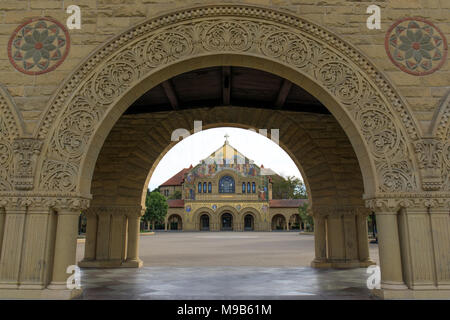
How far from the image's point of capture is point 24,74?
545 centimetres

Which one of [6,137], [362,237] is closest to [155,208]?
[362,237]

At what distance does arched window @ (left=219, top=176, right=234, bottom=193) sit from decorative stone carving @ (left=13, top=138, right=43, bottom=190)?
4381 centimetres

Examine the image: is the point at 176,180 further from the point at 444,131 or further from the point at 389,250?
the point at 444,131

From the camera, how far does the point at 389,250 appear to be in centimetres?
503

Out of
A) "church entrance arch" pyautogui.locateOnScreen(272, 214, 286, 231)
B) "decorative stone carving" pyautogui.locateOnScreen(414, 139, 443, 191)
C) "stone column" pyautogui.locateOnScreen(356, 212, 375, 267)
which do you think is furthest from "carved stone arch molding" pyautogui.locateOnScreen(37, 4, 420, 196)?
"church entrance arch" pyautogui.locateOnScreen(272, 214, 286, 231)

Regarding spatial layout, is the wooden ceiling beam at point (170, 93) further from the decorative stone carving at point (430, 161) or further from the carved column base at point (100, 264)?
the decorative stone carving at point (430, 161)

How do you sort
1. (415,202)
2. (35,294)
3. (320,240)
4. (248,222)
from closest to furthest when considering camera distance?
(35,294)
(415,202)
(320,240)
(248,222)

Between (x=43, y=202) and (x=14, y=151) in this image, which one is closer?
(x=43, y=202)

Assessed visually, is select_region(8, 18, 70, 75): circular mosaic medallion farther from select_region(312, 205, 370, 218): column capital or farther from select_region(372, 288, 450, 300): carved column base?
select_region(312, 205, 370, 218): column capital

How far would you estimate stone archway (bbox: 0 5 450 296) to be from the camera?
4945 millimetres

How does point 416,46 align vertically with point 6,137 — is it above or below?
above

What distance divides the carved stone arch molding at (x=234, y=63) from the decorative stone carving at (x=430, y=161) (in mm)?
126

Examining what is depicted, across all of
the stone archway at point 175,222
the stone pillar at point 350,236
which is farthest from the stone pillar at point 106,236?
the stone archway at point 175,222

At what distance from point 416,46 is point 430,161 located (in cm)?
202
